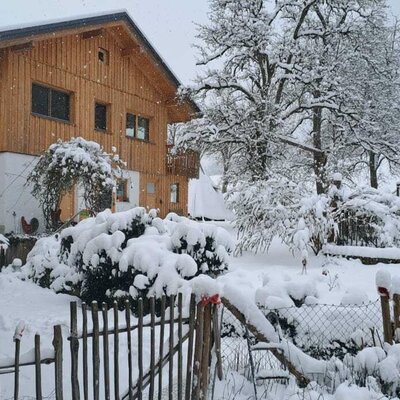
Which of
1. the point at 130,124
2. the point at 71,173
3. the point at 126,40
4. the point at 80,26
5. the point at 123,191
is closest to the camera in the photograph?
the point at 71,173

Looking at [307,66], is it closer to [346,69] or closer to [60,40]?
[346,69]

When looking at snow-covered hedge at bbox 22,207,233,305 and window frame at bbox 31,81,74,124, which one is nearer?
snow-covered hedge at bbox 22,207,233,305

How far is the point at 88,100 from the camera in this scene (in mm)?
15578

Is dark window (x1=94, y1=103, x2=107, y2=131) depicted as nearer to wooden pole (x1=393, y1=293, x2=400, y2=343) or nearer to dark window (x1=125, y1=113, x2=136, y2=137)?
dark window (x1=125, y1=113, x2=136, y2=137)

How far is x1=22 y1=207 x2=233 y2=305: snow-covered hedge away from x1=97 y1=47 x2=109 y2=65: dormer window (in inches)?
419

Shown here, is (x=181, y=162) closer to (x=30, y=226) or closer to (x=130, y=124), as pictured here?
(x=130, y=124)

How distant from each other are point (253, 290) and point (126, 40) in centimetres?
1372

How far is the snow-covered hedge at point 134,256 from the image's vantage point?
5.75 m

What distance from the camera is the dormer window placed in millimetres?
16172

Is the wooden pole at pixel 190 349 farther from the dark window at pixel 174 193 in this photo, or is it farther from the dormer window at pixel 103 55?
the dark window at pixel 174 193

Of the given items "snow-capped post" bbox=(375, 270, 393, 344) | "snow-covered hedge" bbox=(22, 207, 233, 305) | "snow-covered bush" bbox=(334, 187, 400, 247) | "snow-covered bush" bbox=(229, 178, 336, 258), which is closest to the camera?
"snow-capped post" bbox=(375, 270, 393, 344)

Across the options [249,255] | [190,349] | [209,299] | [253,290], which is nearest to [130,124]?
[249,255]

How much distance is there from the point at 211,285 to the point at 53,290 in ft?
17.7

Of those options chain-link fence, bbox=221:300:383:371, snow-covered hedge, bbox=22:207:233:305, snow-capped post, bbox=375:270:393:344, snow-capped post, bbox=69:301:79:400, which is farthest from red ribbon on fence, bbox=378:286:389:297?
snow-capped post, bbox=69:301:79:400
